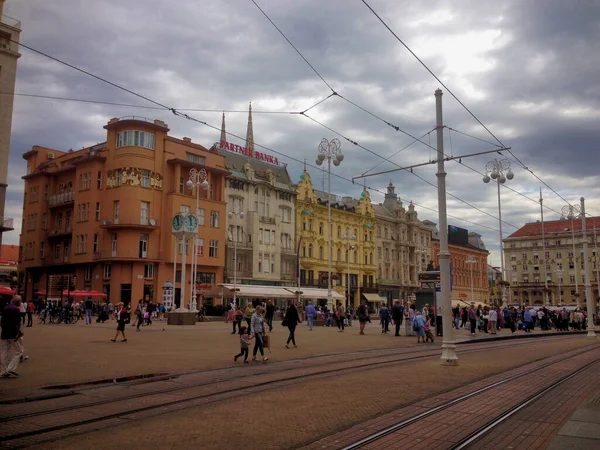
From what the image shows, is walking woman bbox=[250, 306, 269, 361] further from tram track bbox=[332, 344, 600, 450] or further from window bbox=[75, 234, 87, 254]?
window bbox=[75, 234, 87, 254]

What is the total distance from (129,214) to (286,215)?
2237cm

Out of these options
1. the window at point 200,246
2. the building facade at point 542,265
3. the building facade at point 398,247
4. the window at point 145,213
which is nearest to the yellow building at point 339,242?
the building facade at point 398,247

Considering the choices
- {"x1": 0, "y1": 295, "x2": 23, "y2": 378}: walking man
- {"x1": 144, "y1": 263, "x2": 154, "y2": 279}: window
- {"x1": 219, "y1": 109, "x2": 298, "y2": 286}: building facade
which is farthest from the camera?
{"x1": 219, "y1": 109, "x2": 298, "y2": 286}: building facade

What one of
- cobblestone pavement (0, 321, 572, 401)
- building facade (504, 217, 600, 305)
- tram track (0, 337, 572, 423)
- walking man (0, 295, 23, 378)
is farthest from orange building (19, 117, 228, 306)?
building facade (504, 217, 600, 305)

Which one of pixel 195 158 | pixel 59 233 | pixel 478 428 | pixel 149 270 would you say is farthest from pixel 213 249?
pixel 478 428

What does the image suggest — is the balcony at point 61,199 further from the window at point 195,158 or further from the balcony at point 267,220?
the balcony at point 267,220

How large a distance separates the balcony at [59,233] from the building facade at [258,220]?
665 inches

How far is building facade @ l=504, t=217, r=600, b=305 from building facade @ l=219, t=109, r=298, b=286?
5659 centimetres

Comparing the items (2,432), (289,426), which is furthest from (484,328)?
(2,432)

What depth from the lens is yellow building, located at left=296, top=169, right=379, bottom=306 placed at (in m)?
69.1

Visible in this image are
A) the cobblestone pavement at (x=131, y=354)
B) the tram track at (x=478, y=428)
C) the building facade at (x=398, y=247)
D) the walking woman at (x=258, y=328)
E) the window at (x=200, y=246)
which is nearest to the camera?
the tram track at (x=478, y=428)

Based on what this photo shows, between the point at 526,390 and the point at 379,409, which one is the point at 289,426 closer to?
the point at 379,409

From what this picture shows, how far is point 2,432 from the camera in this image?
23.3 feet

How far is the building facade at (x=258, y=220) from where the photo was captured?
198 ft
